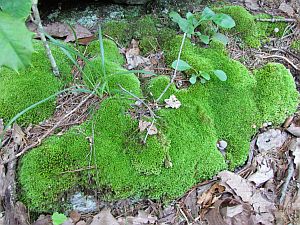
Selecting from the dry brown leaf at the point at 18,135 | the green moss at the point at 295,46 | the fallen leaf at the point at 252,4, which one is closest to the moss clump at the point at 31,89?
the dry brown leaf at the point at 18,135

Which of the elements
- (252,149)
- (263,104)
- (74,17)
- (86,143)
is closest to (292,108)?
(263,104)

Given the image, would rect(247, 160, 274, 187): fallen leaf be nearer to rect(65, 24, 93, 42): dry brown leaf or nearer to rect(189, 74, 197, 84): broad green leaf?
rect(189, 74, 197, 84): broad green leaf

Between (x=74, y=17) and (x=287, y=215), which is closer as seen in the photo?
(x=287, y=215)

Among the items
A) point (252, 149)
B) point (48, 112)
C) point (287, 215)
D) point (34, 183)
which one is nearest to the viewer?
point (34, 183)

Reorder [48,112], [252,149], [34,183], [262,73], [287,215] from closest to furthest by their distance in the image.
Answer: [34,183] → [287,215] → [48,112] → [252,149] → [262,73]

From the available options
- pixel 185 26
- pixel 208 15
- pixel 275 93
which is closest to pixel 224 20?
pixel 208 15

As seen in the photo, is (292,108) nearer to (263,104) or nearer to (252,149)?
(263,104)

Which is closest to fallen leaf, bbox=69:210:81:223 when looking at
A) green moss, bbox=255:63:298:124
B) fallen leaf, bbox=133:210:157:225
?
fallen leaf, bbox=133:210:157:225

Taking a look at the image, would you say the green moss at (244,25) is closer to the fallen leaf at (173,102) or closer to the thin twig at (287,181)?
the fallen leaf at (173,102)
